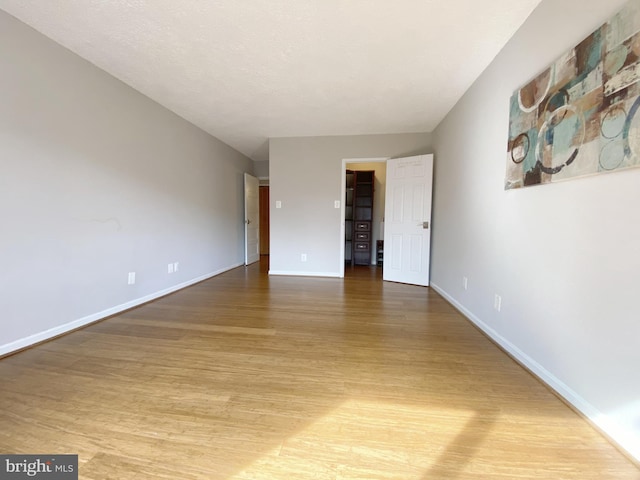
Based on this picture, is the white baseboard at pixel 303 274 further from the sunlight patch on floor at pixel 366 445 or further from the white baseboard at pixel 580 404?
the sunlight patch on floor at pixel 366 445

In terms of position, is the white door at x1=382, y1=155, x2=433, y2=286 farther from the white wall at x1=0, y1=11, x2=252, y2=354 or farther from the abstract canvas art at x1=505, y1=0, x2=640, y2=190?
the white wall at x1=0, y1=11, x2=252, y2=354

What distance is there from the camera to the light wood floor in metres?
0.92

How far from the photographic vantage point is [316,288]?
341 centimetres

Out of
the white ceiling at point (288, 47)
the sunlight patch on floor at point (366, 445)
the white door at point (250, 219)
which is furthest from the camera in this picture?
the white door at point (250, 219)

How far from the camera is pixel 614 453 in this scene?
0.97 metres

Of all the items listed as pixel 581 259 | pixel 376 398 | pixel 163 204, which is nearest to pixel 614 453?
pixel 581 259

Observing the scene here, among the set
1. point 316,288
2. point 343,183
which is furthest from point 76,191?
point 343,183

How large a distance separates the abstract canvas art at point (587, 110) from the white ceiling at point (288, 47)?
2.13 feet

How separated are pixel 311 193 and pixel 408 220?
1.63m

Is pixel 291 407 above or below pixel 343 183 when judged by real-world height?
below

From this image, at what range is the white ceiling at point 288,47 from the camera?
157 cm

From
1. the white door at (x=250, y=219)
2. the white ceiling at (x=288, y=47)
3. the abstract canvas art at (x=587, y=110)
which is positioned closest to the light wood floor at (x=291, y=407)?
the abstract canvas art at (x=587, y=110)

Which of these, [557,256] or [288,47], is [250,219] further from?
[557,256]

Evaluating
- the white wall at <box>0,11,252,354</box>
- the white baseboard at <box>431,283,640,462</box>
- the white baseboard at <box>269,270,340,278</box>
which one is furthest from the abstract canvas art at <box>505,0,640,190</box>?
the white wall at <box>0,11,252,354</box>
